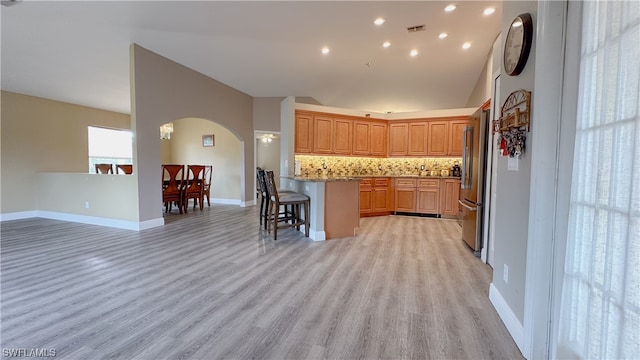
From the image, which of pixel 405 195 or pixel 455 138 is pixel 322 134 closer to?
pixel 405 195

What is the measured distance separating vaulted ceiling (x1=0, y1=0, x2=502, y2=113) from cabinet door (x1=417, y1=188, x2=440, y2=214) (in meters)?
2.47

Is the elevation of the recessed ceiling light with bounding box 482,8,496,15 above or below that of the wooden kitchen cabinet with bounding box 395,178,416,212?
above

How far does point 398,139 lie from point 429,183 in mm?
1297

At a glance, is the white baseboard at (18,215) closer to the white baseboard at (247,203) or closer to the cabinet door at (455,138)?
the white baseboard at (247,203)

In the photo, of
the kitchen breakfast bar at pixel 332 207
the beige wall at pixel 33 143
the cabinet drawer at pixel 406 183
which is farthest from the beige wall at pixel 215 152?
the cabinet drawer at pixel 406 183

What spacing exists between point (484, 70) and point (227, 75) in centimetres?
537

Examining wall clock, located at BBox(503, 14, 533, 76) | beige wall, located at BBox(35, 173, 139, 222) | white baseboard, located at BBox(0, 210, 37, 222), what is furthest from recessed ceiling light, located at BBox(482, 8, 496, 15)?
white baseboard, located at BBox(0, 210, 37, 222)

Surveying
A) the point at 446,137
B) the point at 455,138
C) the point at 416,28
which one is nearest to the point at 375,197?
the point at 446,137

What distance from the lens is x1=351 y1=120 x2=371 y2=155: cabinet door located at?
6270 millimetres

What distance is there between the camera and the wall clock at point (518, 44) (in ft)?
5.35

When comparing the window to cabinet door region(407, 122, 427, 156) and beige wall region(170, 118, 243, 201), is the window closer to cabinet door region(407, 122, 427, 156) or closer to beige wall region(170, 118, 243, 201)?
beige wall region(170, 118, 243, 201)

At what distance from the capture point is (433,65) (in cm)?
534

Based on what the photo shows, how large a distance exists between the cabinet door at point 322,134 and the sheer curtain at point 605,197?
15.7 feet

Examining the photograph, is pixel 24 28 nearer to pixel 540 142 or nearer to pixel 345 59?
pixel 345 59
